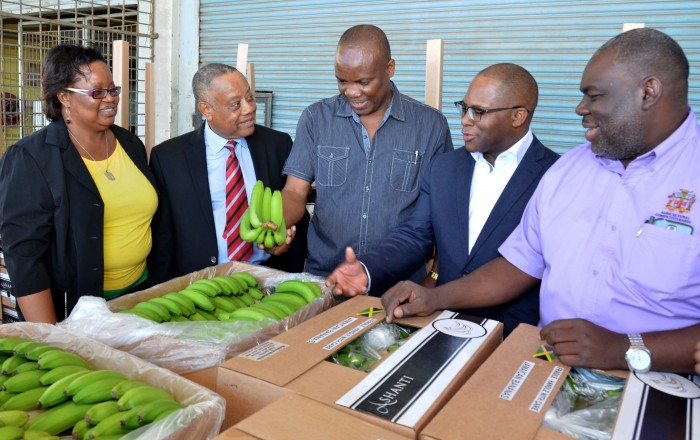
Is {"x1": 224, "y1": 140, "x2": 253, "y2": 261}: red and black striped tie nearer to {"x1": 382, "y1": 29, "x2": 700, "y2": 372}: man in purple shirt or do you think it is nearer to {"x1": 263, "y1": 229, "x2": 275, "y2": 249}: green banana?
{"x1": 263, "y1": 229, "x2": 275, "y2": 249}: green banana

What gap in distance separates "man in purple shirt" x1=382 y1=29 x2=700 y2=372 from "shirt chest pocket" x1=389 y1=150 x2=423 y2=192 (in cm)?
106

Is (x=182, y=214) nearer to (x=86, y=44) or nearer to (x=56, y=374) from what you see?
(x=56, y=374)

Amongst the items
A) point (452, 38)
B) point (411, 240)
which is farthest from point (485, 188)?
point (452, 38)

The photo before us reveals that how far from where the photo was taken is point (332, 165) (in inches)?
121

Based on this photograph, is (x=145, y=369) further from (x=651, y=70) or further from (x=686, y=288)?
(x=651, y=70)

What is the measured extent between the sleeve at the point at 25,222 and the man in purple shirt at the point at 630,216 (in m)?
1.76

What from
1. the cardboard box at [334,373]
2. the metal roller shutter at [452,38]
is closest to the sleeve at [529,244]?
the cardboard box at [334,373]

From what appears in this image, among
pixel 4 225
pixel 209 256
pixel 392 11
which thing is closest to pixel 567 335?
pixel 209 256

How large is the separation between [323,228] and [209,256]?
71cm

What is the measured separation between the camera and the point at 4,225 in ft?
8.66

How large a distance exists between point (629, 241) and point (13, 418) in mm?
1846

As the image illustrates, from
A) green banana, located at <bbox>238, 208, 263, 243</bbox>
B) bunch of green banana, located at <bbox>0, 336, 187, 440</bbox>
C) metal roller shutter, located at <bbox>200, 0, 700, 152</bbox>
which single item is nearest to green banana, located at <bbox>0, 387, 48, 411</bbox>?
bunch of green banana, located at <bbox>0, 336, 187, 440</bbox>

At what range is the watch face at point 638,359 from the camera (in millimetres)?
1537

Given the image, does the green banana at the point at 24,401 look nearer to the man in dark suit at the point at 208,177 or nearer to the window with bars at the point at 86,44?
the man in dark suit at the point at 208,177
